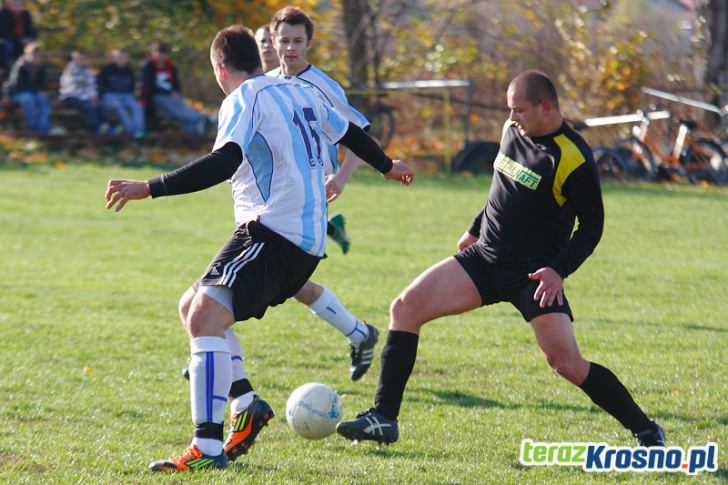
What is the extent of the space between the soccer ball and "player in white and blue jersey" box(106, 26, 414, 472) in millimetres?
198

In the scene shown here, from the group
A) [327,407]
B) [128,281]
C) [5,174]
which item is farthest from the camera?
[5,174]

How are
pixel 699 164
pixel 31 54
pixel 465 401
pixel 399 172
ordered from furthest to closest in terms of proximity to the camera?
1. pixel 31 54
2. pixel 699 164
3. pixel 465 401
4. pixel 399 172

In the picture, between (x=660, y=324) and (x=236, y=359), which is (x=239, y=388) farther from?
(x=660, y=324)

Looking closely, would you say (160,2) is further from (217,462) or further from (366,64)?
(217,462)

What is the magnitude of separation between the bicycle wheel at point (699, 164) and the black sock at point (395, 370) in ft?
43.0

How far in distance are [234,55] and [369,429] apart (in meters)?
1.84

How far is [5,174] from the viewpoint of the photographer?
1705 cm

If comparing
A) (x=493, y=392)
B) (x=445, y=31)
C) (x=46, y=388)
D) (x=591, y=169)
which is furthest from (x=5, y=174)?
(x=591, y=169)

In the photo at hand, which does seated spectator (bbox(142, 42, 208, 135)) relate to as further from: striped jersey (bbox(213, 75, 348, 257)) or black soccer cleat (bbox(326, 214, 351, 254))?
striped jersey (bbox(213, 75, 348, 257))

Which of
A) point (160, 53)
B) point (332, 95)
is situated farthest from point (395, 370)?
point (160, 53)

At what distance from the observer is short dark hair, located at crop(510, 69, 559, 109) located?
4.88 m

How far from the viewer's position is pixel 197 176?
454 cm

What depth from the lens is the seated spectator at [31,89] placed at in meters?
18.5

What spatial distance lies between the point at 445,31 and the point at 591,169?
17835 millimetres
